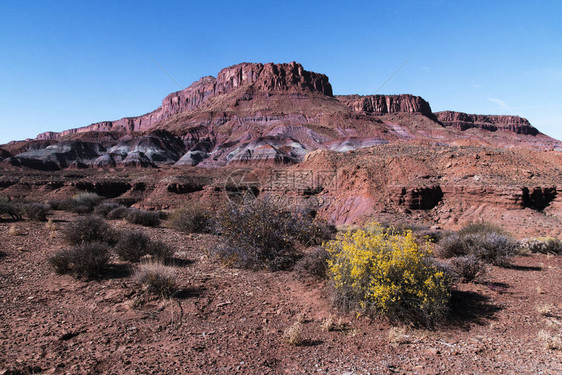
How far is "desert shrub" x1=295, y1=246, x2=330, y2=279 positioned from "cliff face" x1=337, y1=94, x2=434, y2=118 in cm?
11952

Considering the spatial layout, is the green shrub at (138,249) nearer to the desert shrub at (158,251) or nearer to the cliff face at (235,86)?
the desert shrub at (158,251)

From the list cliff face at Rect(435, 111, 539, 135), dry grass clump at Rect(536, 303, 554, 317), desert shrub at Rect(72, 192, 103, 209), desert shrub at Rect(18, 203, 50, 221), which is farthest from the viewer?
cliff face at Rect(435, 111, 539, 135)

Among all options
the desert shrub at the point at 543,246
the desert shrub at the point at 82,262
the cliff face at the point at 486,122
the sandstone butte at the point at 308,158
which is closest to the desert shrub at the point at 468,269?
the desert shrub at the point at 543,246

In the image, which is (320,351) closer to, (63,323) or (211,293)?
(211,293)

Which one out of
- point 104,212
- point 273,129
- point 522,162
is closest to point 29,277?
point 104,212

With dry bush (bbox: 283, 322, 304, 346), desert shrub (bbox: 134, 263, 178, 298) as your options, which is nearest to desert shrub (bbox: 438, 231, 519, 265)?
dry bush (bbox: 283, 322, 304, 346)

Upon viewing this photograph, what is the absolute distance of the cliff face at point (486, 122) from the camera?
13050cm

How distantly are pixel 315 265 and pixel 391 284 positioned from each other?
2045 millimetres

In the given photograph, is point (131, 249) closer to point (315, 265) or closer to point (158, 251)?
point (158, 251)

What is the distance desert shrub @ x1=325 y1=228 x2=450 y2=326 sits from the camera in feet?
15.3

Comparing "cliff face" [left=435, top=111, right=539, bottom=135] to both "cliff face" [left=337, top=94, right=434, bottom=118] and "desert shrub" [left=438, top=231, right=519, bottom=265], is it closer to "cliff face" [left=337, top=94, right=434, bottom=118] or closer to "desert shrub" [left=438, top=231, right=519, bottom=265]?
"cliff face" [left=337, top=94, right=434, bottom=118]

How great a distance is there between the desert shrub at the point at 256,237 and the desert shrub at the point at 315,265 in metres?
0.87

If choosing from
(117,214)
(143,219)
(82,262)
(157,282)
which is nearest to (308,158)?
(117,214)

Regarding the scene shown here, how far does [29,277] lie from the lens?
646 centimetres
